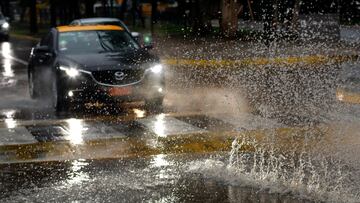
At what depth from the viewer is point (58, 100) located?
12.2m

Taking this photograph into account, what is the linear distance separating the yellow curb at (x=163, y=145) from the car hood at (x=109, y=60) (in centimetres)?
261

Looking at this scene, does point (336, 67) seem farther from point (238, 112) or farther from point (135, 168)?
point (135, 168)

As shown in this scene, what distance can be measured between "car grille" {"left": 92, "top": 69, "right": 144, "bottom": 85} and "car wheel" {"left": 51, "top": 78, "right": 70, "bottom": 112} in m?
0.71

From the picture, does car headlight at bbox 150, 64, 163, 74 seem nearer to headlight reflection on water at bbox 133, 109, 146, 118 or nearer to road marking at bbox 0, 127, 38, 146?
headlight reflection on water at bbox 133, 109, 146, 118

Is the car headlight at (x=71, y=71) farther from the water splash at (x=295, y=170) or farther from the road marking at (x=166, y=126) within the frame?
the water splash at (x=295, y=170)

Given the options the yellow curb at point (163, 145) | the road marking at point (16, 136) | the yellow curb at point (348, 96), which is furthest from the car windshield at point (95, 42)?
the yellow curb at point (348, 96)

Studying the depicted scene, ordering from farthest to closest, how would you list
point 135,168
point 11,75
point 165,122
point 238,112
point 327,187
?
1. point 11,75
2. point 238,112
3. point 165,122
4. point 135,168
5. point 327,187

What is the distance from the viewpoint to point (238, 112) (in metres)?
11.7

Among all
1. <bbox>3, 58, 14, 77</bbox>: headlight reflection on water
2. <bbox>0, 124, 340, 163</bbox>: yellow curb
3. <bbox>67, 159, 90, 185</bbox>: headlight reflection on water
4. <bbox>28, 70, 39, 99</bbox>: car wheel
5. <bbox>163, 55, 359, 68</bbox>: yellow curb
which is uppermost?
<bbox>67, 159, 90, 185</bbox>: headlight reflection on water

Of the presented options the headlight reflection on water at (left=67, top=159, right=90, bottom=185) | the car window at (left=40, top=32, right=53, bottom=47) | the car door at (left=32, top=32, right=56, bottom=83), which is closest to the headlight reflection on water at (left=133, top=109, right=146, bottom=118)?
the car door at (left=32, top=32, right=56, bottom=83)

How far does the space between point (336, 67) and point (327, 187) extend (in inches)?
520

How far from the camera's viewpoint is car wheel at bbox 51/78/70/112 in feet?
39.6

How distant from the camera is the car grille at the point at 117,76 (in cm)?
1184

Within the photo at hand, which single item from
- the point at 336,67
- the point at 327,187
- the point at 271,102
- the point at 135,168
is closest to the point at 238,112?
the point at 271,102
